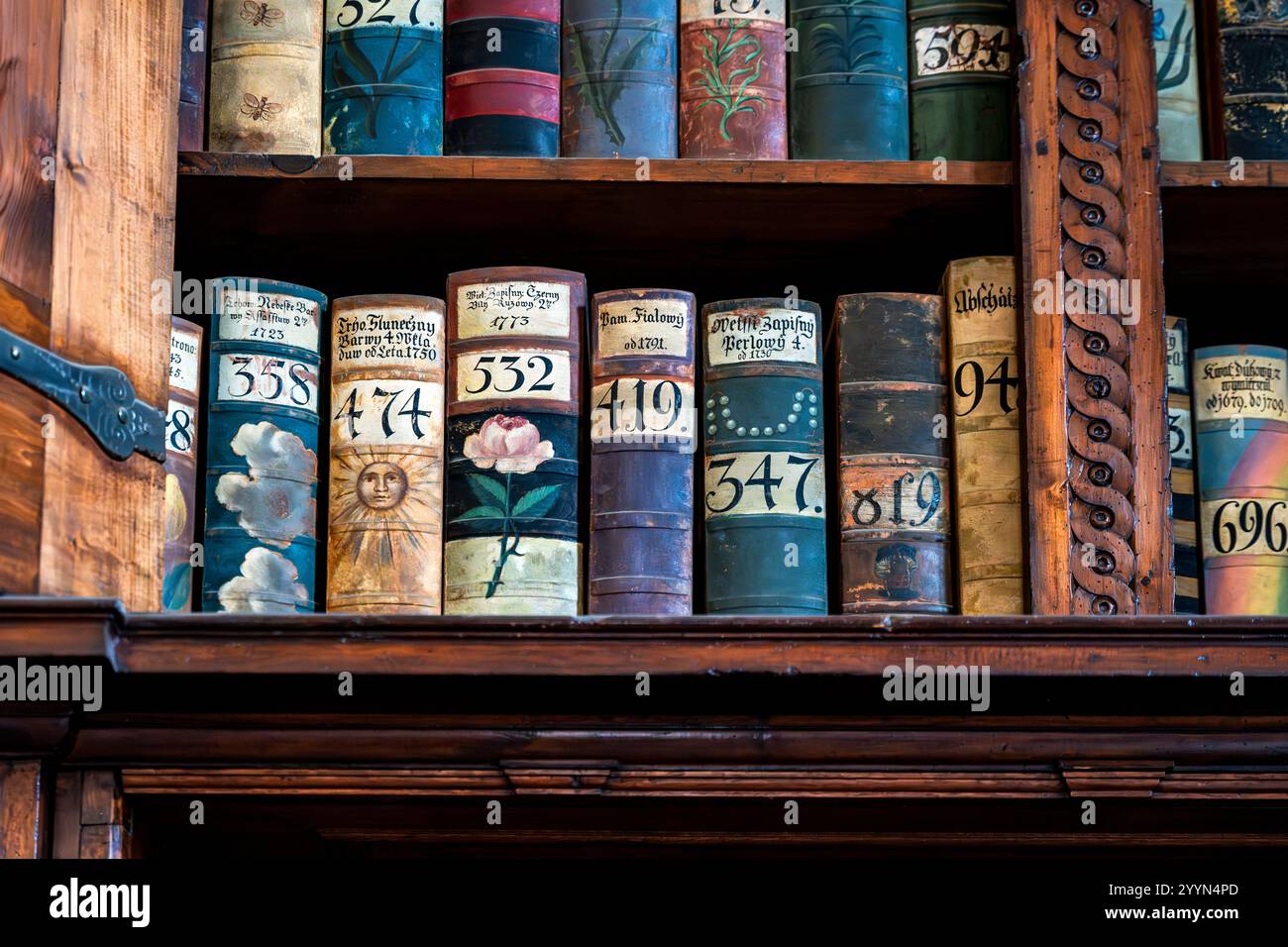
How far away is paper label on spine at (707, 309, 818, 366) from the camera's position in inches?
65.3

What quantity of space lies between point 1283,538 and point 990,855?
1.19 feet

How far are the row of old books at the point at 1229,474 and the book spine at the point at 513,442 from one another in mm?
512

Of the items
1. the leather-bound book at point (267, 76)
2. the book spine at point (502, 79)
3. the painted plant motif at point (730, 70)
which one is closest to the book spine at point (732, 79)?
the painted plant motif at point (730, 70)

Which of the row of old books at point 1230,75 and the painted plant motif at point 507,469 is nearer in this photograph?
the painted plant motif at point 507,469

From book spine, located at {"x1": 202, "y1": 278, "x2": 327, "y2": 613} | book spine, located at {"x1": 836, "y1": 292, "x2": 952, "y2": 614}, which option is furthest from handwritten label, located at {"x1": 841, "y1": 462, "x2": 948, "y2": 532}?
book spine, located at {"x1": 202, "y1": 278, "x2": 327, "y2": 613}

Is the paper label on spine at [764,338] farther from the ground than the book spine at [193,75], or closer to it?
closer to it

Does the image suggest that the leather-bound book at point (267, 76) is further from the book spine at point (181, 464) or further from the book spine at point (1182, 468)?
the book spine at point (1182, 468)

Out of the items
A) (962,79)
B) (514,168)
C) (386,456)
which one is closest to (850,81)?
(962,79)

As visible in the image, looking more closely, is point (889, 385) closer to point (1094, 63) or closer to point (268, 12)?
point (1094, 63)

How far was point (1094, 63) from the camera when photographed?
5.55 feet

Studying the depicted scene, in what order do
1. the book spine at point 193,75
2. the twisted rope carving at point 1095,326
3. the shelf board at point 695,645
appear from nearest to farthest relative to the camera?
the shelf board at point 695,645 < the twisted rope carving at point 1095,326 < the book spine at point 193,75

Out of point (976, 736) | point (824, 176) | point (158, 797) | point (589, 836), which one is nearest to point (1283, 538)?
point (976, 736)

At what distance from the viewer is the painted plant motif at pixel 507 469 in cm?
161
